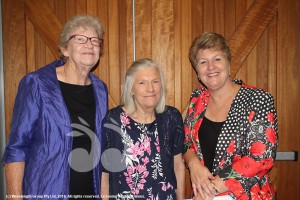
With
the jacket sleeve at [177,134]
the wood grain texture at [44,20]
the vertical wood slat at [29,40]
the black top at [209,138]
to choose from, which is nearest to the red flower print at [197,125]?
the black top at [209,138]

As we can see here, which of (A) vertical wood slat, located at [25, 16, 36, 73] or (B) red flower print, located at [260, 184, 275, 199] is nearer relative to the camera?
(B) red flower print, located at [260, 184, 275, 199]

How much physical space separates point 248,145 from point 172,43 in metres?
1.01

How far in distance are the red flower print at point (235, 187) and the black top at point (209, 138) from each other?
192mm

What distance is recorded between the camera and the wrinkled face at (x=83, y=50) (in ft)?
5.24

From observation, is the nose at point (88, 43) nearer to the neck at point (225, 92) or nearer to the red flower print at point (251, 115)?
the neck at point (225, 92)

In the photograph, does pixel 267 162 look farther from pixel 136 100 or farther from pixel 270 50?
pixel 270 50

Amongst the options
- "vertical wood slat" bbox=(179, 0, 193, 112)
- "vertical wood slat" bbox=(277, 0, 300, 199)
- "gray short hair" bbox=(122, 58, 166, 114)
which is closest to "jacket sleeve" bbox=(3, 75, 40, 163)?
"gray short hair" bbox=(122, 58, 166, 114)

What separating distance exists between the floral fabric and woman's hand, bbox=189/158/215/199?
0.07m

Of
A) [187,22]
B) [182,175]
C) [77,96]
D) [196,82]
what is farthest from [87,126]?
[187,22]

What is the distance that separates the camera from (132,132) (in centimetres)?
167

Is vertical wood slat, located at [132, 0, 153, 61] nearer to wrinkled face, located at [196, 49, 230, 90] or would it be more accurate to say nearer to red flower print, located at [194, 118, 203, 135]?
wrinkled face, located at [196, 49, 230, 90]

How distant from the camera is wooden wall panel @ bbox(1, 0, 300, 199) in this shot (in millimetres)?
2088

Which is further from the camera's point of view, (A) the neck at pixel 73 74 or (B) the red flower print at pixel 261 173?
(A) the neck at pixel 73 74

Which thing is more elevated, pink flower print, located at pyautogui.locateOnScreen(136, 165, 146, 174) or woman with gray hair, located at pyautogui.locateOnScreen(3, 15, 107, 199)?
woman with gray hair, located at pyautogui.locateOnScreen(3, 15, 107, 199)
